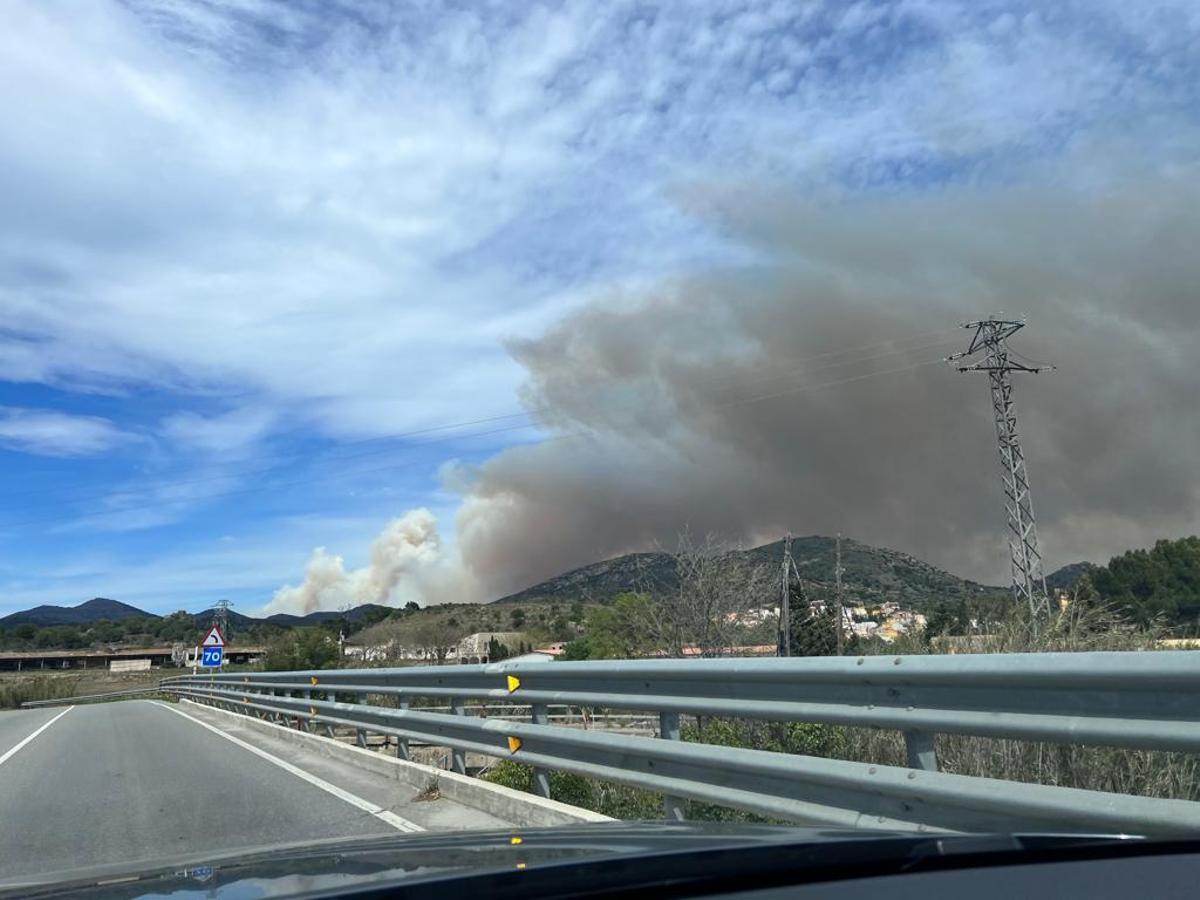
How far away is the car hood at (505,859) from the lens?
9.46ft

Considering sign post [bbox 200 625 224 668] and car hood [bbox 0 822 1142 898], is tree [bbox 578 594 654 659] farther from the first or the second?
car hood [bbox 0 822 1142 898]

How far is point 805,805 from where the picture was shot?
5.09m

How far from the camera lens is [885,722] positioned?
465 cm

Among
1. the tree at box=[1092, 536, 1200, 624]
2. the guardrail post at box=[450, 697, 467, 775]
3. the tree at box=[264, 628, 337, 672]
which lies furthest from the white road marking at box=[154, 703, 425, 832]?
the tree at box=[264, 628, 337, 672]

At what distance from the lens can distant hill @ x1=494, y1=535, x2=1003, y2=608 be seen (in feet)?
109

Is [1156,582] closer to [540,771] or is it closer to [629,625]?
[540,771]

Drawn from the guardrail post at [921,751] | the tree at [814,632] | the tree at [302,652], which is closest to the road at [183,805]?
the guardrail post at [921,751]

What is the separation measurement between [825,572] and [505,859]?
6102 centimetres

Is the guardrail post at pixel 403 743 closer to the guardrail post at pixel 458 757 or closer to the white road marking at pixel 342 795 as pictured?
the white road marking at pixel 342 795

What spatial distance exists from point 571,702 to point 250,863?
155 inches

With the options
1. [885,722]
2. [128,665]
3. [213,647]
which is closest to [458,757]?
[885,722]

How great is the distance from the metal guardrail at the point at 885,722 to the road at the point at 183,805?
4.25 feet

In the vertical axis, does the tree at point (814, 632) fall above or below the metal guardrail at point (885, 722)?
above

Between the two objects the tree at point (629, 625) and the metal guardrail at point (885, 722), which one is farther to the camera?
the tree at point (629, 625)
